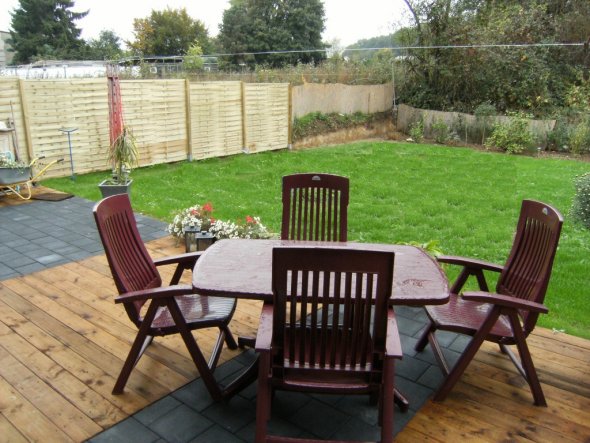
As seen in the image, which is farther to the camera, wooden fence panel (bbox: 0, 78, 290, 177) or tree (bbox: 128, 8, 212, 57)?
tree (bbox: 128, 8, 212, 57)

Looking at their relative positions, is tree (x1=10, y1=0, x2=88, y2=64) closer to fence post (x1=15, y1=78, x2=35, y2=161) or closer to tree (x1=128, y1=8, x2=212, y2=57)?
tree (x1=128, y1=8, x2=212, y2=57)

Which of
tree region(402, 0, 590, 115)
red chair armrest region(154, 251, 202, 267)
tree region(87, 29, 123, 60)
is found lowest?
red chair armrest region(154, 251, 202, 267)

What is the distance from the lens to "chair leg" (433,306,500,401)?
2.26m

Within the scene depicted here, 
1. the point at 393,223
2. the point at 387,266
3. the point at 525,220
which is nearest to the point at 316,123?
the point at 393,223

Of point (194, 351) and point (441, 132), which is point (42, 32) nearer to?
point (441, 132)

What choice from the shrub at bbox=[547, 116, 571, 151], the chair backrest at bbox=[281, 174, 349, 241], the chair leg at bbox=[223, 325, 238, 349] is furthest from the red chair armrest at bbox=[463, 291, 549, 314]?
the shrub at bbox=[547, 116, 571, 151]

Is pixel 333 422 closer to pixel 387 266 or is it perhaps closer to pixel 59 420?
pixel 387 266

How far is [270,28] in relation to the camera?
34031 millimetres

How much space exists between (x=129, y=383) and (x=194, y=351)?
471mm

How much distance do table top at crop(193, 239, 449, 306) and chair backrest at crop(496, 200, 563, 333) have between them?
49 centimetres

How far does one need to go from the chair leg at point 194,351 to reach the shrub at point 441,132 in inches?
458

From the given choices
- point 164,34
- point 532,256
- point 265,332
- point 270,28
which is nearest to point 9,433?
point 265,332

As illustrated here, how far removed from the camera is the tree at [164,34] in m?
37.5

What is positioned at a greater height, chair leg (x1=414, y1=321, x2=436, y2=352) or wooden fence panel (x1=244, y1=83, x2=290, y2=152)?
wooden fence panel (x1=244, y1=83, x2=290, y2=152)
